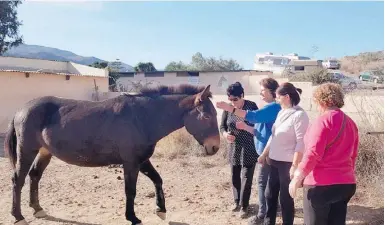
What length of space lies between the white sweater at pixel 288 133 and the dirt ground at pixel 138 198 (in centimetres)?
155

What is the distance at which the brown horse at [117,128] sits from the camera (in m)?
4.48

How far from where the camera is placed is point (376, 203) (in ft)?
17.7

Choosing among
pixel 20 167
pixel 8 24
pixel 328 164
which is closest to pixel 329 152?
pixel 328 164

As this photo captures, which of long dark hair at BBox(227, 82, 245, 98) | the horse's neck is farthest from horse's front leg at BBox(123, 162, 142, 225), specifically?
long dark hair at BBox(227, 82, 245, 98)

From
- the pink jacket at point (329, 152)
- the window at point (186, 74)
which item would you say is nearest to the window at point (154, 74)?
the window at point (186, 74)

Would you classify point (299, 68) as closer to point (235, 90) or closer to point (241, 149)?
point (241, 149)

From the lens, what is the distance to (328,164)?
288 centimetres

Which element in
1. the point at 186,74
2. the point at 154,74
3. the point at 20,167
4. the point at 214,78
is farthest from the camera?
the point at 154,74

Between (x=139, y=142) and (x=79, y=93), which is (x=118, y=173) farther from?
(x=79, y=93)

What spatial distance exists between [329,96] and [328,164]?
0.55 metres

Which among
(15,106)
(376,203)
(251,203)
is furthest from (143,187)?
(15,106)

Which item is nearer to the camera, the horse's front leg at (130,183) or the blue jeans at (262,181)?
the blue jeans at (262,181)

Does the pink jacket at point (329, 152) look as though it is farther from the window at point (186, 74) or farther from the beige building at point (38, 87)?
the window at point (186, 74)

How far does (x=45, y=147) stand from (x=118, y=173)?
2883mm
